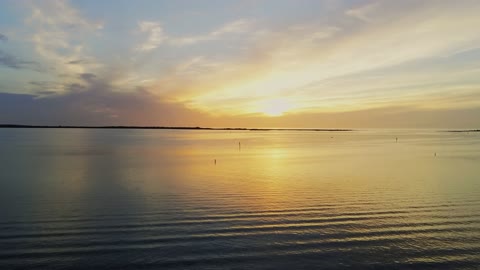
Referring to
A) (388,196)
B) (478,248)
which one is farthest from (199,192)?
(478,248)

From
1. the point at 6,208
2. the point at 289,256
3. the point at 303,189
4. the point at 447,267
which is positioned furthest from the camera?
the point at 303,189

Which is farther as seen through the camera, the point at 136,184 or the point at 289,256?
the point at 136,184

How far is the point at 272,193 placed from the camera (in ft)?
130

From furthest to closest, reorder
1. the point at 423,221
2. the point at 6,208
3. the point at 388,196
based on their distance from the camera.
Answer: the point at 388,196
the point at 6,208
the point at 423,221

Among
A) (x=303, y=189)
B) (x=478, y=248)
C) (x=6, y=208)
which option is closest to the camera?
(x=478, y=248)

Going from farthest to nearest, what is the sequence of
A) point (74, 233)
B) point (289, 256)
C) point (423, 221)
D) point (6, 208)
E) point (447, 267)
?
point (6, 208)
point (423, 221)
point (74, 233)
point (289, 256)
point (447, 267)

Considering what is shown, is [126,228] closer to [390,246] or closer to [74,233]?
[74,233]

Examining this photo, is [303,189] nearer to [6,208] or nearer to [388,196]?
[388,196]

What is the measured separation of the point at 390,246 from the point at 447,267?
11.4 ft

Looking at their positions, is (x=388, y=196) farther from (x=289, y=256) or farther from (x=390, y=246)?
(x=289, y=256)

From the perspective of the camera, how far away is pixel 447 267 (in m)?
18.6

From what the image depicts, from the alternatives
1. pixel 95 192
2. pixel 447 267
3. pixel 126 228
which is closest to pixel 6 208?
pixel 95 192

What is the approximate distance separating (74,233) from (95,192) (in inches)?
615

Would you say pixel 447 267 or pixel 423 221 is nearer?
pixel 447 267
